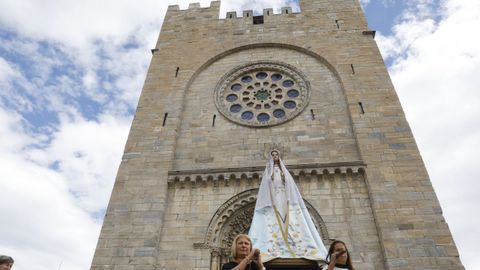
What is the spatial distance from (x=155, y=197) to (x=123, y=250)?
1.50 metres

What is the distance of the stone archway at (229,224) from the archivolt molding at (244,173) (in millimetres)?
491

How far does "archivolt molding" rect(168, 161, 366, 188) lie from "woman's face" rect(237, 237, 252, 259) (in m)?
5.81

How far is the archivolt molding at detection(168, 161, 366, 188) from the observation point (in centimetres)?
902

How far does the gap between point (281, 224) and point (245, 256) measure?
6.83 feet

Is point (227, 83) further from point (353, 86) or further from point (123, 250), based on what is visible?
point (123, 250)

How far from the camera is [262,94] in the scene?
11.8 meters

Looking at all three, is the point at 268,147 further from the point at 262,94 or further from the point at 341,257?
the point at 341,257

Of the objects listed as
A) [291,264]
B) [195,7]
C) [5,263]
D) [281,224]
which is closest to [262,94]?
[195,7]

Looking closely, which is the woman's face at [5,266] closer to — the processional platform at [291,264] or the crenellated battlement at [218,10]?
the processional platform at [291,264]

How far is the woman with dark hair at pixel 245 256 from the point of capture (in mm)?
3040

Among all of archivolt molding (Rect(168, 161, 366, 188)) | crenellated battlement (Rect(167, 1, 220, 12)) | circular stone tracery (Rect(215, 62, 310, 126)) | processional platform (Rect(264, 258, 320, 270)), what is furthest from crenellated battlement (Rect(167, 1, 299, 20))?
processional platform (Rect(264, 258, 320, 270))

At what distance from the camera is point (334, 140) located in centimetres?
995

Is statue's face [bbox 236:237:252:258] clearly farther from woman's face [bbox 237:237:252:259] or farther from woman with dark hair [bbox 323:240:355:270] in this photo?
woman with dark hair [bbox 323:240:355:270]

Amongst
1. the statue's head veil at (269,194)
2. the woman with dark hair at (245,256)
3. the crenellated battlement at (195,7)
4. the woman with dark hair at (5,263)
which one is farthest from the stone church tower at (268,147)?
the woman with dark hair at (245,256)
